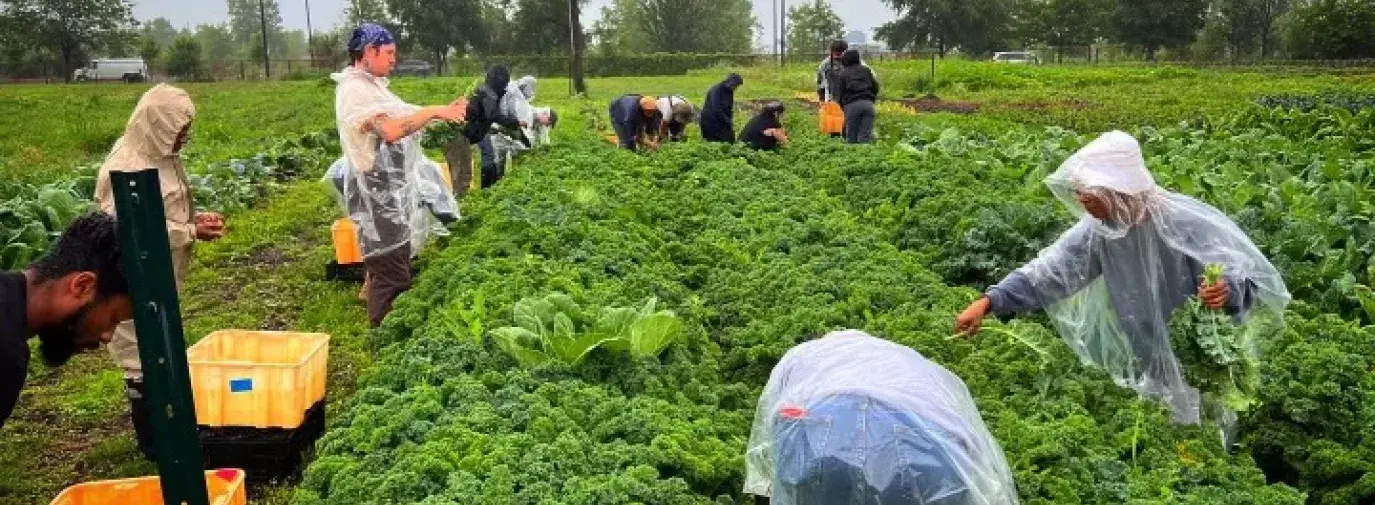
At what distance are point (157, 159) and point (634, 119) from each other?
9.69m

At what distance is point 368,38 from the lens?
24.5 feet

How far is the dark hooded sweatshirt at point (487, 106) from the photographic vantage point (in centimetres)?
1102

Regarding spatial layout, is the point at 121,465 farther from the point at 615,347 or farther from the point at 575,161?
the point at 575,161

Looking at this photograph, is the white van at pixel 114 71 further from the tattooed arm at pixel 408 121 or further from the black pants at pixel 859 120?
the tattooed arm at pixel 408 121

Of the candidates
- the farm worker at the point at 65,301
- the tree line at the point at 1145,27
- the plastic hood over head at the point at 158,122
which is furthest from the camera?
the tree line at the point at 1145,27

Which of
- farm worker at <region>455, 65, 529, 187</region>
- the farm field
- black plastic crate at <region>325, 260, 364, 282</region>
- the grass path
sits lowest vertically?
the grass path

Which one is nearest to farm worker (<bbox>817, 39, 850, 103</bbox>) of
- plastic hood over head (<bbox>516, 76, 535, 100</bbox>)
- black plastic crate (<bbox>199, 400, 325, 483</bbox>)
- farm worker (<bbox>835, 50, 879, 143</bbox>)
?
farm worker (<bbox>835, 50, 879, 143</bbox>)

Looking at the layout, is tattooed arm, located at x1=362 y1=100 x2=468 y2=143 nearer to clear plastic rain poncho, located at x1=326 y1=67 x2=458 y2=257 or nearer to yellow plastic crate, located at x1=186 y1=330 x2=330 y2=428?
clear plastic rain poncho, located at x1=326 y1=67 x2=458 y2=257

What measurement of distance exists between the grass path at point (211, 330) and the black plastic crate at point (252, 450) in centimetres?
17

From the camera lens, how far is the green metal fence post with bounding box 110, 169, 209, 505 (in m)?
3.00

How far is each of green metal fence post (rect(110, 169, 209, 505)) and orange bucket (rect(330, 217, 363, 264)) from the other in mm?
6477

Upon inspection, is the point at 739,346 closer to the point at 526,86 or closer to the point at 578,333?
the point at 578,333

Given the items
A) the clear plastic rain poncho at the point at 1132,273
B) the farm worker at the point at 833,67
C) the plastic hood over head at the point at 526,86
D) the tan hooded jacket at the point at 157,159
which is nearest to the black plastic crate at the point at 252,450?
the tan hooded jacket at the point at 157,159

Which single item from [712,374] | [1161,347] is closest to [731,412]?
[712,374]
